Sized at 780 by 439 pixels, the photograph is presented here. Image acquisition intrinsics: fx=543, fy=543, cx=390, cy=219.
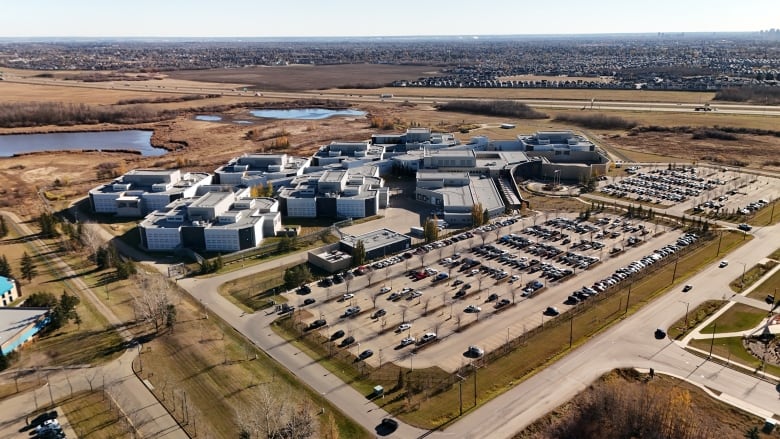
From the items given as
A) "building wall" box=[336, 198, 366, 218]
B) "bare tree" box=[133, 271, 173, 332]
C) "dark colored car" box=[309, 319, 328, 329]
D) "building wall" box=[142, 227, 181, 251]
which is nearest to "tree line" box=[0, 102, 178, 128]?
"building wall" box=[142, 227, 181, 251]

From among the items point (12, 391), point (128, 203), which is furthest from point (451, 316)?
point (128, 203)

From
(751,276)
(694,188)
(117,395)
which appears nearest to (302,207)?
(117,395)

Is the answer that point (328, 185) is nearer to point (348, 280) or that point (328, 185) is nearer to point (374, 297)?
point (348, 280)

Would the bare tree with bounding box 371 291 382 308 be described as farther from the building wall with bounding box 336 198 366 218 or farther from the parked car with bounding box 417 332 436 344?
the building wall with bounding box 336 198 366 218

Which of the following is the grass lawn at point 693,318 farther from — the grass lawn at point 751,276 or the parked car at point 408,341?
the parked car at point 408,341

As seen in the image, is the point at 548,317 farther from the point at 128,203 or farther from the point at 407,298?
the point at 128,203

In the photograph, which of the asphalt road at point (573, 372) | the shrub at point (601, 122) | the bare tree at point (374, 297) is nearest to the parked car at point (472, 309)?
the bare tree at point (374, 297)
